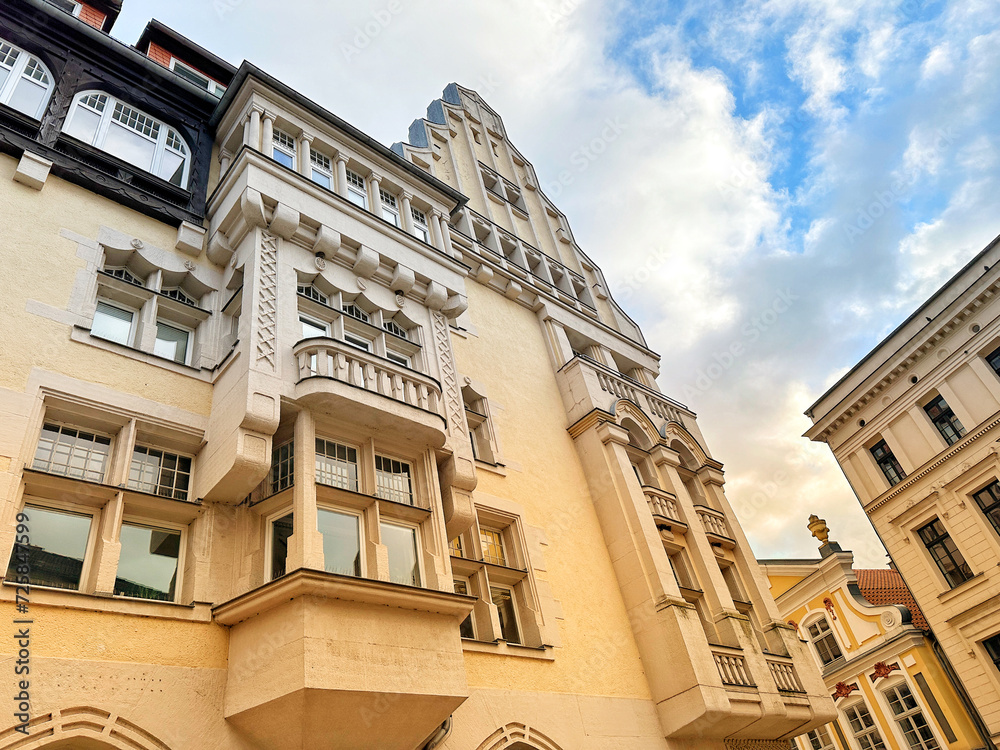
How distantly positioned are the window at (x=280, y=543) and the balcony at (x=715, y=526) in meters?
11.3

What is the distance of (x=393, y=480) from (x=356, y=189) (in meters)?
7.90

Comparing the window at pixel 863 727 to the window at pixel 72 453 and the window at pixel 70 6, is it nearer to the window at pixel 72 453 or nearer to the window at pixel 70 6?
the window at pixel 72 453

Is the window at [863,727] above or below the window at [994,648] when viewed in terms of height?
below

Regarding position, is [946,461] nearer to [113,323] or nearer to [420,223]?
[420,223]

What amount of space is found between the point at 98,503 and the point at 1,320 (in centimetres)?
297

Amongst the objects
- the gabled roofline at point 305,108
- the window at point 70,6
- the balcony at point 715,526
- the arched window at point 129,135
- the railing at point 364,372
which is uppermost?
the window at point 70,6

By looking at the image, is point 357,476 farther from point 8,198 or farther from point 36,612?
point 8,198

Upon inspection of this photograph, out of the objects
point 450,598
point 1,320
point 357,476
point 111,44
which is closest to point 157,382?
point 1,320

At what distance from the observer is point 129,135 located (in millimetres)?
13359

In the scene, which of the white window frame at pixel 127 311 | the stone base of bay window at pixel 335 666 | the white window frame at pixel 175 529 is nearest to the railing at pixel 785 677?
the stone base of bay window at pixel 335 666

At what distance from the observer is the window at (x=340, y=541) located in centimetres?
958

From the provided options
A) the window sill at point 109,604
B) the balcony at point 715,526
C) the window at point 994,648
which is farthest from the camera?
the window at point 994,648

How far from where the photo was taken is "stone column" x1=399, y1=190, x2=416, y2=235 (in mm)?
16047

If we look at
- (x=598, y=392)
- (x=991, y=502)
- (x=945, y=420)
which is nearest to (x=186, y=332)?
(x=598, y=392)
